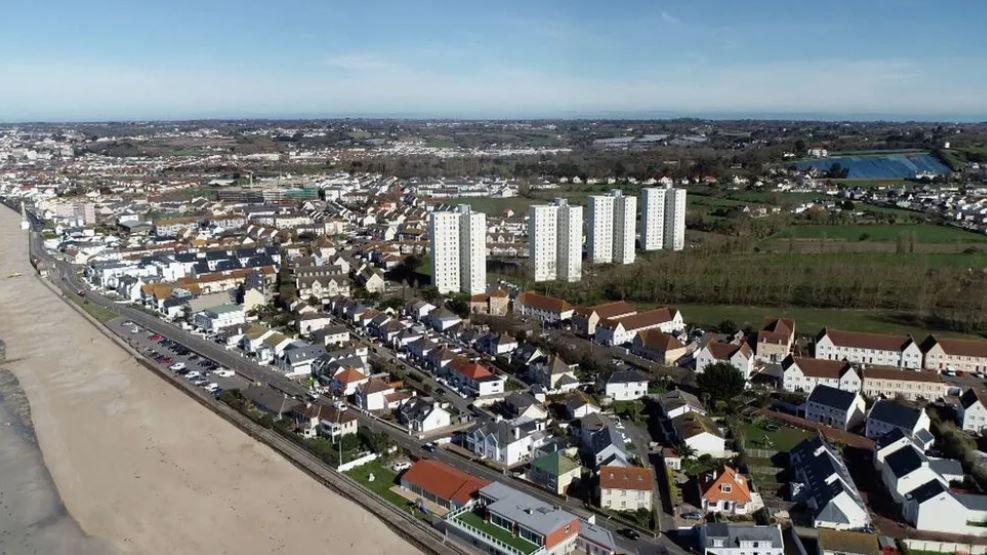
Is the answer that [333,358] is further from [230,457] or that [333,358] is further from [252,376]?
[230,457]

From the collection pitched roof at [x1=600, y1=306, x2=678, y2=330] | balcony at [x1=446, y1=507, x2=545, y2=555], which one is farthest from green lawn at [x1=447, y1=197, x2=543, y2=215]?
balcony at [x1=446, y1=507, x2=545, y2=555]

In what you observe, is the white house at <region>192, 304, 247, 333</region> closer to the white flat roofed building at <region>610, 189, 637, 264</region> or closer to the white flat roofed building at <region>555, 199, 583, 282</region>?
the white flat roofed building at <region>555, 199, 583, 282</region>

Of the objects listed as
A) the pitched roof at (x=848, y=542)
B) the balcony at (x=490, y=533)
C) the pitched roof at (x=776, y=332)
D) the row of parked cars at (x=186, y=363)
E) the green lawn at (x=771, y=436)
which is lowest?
the green lawn at (x=771, y=436)

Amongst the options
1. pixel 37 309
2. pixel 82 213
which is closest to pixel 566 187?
pixel 82 213

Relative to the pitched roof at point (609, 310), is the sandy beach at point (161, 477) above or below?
below

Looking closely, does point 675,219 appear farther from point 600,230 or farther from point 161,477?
point 161,477

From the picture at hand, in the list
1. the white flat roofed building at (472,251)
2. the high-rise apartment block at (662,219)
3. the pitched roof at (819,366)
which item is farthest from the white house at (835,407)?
the high-rise apartment block at (662,219)

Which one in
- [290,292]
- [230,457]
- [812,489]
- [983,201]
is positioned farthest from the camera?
[983,201]

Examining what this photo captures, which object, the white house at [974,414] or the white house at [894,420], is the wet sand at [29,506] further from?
the white house at [974,414]
